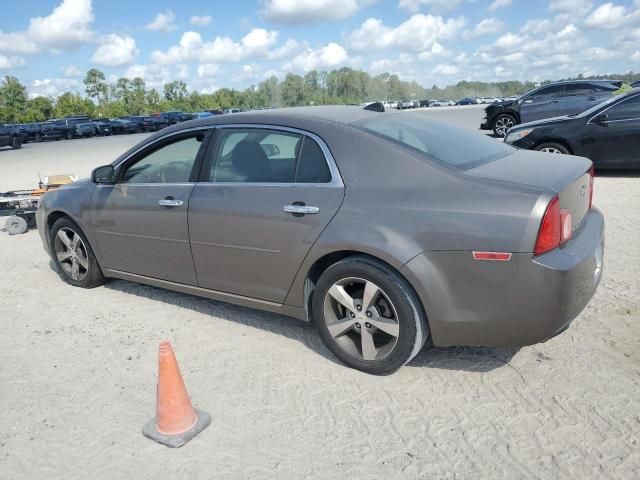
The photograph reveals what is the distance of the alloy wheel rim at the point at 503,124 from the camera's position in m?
16.7

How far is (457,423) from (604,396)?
2.80ft

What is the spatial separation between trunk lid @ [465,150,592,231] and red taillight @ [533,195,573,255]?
71 mm

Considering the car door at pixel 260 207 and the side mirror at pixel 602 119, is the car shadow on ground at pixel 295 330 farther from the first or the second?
the side mirror at pixel 602 119

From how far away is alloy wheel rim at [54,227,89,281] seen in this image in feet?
16.9

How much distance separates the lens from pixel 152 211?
14.0ft

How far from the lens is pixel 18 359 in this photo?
12.7 feet

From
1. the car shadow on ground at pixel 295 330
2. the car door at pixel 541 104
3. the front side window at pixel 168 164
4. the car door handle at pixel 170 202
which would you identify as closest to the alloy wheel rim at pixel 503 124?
the car door at pixel 541 104

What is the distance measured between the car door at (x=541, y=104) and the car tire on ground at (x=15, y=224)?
43.4 feet

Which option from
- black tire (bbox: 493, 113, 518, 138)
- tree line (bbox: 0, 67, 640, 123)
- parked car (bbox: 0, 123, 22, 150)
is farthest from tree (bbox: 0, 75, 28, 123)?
black tire (bbox: 493, 113, 518, 138)

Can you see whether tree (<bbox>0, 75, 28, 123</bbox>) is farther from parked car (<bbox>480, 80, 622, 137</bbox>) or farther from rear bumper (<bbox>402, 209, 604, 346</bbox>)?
rear bumper (<bbox>402, 209, 604, 346</bbox>)

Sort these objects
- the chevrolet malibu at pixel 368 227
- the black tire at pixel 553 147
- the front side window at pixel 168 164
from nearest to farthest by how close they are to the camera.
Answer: the chevrolet malibu at pixel 368 227 < the front side window at pixel 168 164 < the black tire at pixel 553 147

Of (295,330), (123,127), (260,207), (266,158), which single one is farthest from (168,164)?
(123,127)

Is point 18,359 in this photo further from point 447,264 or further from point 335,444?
point 447,264

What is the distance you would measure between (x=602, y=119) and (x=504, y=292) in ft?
24.7
